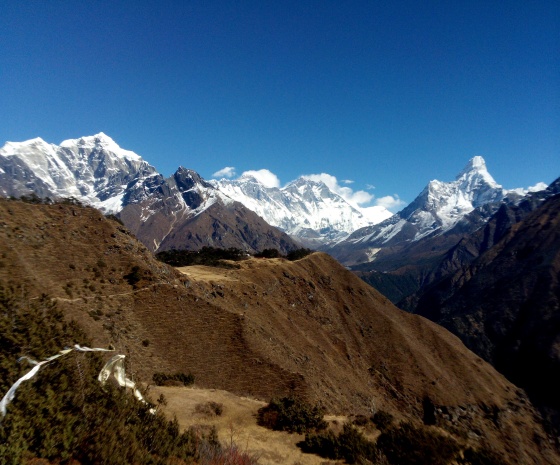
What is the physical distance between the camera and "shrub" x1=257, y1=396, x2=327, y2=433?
22.0m

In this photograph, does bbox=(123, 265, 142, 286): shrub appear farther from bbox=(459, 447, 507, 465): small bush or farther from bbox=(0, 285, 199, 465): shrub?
bbox=(459, 447, 507, 465): small bush

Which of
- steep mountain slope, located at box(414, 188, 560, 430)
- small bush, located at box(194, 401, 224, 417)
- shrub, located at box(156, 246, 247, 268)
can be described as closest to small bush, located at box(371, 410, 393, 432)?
small bush, located at box(194, 401, 224, 417)

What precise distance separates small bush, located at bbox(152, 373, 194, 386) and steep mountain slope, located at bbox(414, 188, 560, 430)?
9119 cm

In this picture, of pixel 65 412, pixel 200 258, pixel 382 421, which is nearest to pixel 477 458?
pixel 382 421

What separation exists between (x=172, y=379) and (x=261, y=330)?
1720cm

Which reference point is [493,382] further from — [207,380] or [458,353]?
[207,380]

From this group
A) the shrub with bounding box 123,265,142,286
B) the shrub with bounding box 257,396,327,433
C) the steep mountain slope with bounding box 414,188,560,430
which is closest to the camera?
the shrub with bounding box 257,396,327,433

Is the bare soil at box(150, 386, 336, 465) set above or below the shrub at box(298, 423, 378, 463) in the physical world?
below

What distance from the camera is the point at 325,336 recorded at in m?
66.6

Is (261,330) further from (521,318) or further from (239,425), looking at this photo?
(521,318)

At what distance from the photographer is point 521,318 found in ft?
454

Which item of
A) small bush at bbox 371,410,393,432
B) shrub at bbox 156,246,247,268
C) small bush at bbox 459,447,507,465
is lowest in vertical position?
small bush at bbox 371,410,393,432

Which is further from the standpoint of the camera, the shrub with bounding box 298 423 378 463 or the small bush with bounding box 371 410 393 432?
the small bush with bounding box 371 410 393 432

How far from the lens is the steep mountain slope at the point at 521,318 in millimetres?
107944
